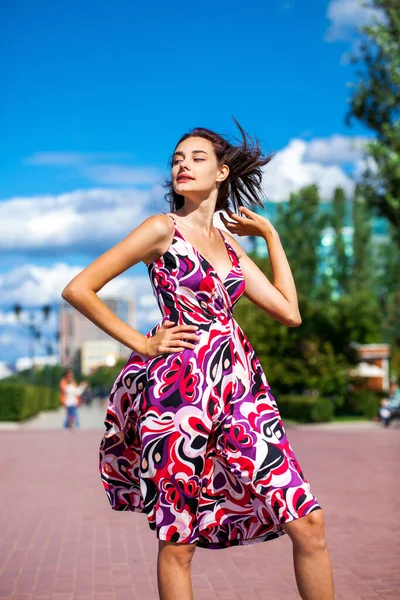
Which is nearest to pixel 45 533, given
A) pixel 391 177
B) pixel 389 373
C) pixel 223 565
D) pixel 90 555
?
pixel 90 555

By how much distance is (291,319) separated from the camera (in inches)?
146

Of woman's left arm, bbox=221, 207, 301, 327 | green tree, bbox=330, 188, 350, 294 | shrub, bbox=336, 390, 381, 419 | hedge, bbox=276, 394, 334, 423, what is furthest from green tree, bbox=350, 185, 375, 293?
woman's left arm, bbox=221, 207, 301, 327

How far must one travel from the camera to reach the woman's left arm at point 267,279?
12.1ft

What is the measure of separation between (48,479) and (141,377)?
9.49 metres

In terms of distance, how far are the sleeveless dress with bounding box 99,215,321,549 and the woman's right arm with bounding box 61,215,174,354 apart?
7 centimetres

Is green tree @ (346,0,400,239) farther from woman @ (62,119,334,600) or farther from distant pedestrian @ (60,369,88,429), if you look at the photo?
woman @ (62,119,334,600)

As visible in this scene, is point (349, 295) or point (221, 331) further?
point (349, 295)

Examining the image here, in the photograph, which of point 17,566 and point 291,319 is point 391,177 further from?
point 291,319

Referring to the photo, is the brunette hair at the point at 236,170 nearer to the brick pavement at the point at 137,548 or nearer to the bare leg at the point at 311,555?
the bare leg at the point at 311,555

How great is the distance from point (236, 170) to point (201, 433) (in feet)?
3.63

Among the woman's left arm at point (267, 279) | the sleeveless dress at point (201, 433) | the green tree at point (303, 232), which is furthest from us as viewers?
the green tree at point (303, 232)

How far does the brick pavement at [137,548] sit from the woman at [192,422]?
2027mm

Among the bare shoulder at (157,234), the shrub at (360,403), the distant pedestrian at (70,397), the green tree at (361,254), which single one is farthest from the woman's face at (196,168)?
the green tree at (361,254)

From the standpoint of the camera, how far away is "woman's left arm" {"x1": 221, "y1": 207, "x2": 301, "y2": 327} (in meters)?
3.68
